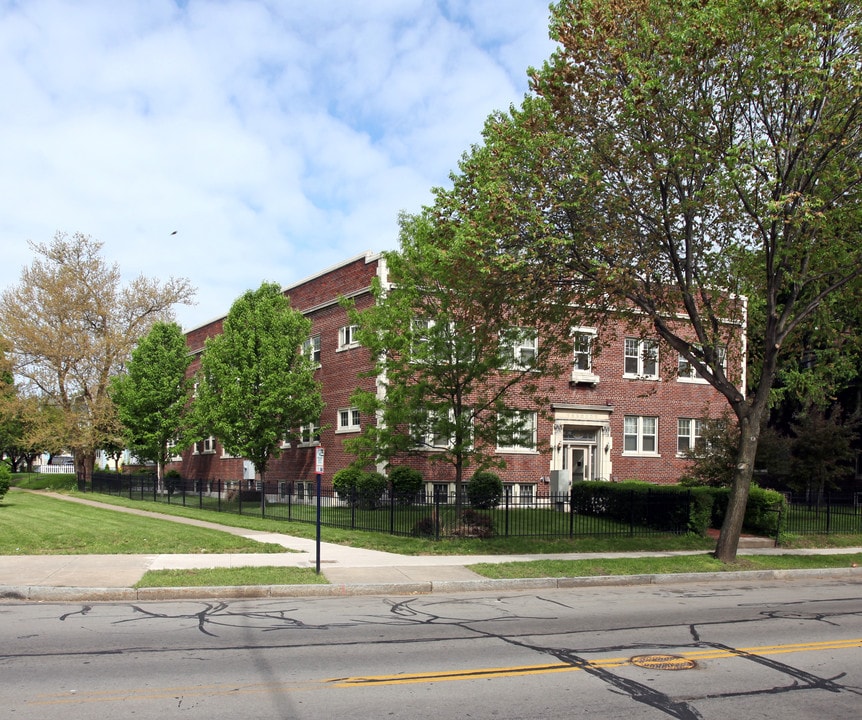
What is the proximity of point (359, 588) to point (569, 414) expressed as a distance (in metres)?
19.3

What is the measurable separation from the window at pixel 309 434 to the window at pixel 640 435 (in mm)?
12555

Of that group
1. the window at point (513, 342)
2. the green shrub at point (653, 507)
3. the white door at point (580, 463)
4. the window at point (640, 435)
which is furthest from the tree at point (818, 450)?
the window at point (513, 342)

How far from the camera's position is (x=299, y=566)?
14766 mm

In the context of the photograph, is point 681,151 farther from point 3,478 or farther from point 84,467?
point 84,467

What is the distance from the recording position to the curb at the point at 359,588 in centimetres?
1204

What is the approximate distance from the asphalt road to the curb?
0.53m

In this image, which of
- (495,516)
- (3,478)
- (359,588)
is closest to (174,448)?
(3,478)

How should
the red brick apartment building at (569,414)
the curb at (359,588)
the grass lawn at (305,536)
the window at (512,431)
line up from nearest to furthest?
the curb at (359,588), the grass lawn at (305,536), the window at (512,431), the red brick apartment building at (569,414)

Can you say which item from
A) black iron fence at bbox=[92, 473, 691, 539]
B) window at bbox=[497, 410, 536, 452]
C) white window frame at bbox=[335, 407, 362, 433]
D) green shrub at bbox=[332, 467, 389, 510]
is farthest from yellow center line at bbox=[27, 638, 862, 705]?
white window frame at bbox=[335, 407, 362, 433]

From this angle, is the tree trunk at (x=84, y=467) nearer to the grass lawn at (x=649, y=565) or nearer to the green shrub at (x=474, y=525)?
the green shrub at (x=474, y=525)

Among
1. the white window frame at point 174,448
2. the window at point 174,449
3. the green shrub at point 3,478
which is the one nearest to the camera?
the green shrub at point 3,478

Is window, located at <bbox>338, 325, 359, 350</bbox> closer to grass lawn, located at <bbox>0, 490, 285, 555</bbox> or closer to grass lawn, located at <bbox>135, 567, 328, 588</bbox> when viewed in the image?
grass lawn, located at <bbox>0, 490, 285, 555</bbox>

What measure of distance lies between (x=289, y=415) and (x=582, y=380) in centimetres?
1149

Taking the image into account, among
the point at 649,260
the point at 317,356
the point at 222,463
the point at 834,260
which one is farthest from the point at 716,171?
the point at 222,463
